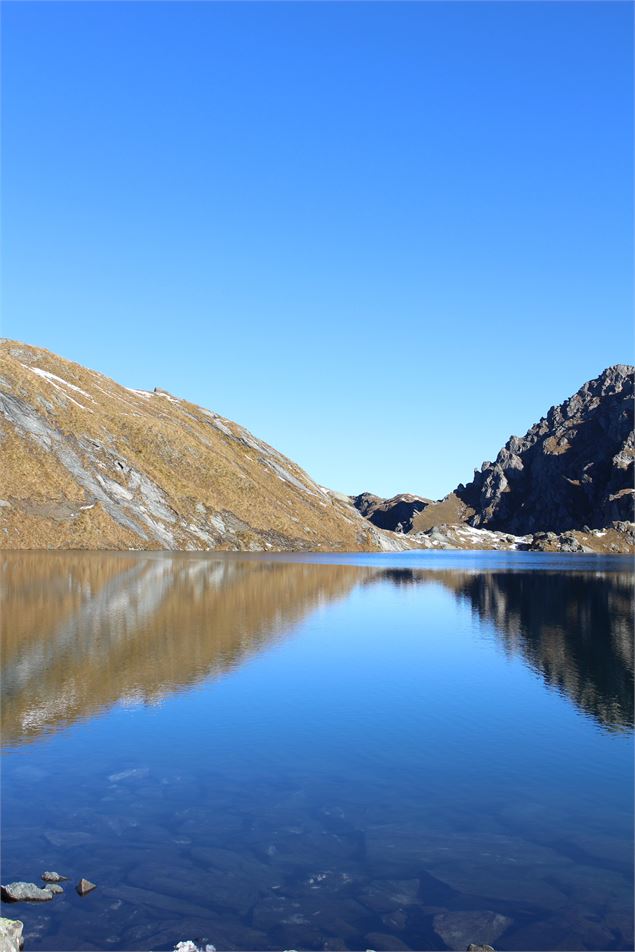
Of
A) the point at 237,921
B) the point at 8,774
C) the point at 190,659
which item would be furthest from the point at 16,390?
the point at 237,921

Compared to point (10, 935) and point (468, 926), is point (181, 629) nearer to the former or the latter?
point (10, 935)

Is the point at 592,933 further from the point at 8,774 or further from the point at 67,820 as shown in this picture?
the point at 8,774

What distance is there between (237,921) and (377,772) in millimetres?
9539

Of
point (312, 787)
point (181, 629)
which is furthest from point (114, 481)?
point (312, 787)

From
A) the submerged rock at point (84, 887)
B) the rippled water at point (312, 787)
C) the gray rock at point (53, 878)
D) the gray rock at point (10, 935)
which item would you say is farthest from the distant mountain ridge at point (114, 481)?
the gray rock at point (10, 935)

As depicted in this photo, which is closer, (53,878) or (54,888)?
(54,888)

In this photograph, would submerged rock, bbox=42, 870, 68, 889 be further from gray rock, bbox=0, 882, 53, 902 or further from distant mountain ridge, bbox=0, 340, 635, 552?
distant mountain ridge, bbox=0, 340, 635, 552

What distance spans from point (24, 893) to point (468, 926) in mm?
8491

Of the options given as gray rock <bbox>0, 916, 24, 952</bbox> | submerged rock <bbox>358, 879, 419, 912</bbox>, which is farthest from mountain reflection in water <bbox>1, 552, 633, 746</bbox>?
submerged rock <bbox>358, 879, 419, 912</bbox>

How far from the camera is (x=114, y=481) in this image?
490ft

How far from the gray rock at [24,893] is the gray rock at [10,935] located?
121cm

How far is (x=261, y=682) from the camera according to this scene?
36.1 m

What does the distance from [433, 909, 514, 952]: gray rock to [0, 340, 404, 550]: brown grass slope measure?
12361cm

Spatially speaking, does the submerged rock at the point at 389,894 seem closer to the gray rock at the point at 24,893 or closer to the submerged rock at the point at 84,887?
the submerged rock at the point at 84,887
